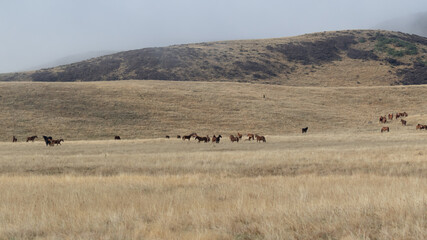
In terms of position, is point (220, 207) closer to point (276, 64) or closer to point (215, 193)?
point (215, 193)

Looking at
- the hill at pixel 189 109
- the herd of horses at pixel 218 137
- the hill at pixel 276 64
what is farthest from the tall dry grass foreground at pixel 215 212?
the hill at pixel 276 64

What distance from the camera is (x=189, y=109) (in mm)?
61438

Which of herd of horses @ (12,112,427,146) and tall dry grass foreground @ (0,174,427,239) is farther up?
tall dry grass foreground @ (0,174,427,239)

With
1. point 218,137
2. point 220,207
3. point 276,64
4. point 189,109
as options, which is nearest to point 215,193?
point 220,207

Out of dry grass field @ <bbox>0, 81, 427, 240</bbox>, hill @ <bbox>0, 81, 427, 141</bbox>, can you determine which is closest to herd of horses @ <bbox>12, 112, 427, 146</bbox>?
hill @ <bbox>0, 81, 427, 141</bbox>

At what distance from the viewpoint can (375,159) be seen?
1873 centimetres

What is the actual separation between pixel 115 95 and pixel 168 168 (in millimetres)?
52083

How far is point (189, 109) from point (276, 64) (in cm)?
6244

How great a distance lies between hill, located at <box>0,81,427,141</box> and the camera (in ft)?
162

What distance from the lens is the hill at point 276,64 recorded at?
106 meters

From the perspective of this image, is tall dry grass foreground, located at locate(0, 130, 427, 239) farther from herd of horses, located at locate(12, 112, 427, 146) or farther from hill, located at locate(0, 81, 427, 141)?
hill, located at locate(0, 81, 427, 141)

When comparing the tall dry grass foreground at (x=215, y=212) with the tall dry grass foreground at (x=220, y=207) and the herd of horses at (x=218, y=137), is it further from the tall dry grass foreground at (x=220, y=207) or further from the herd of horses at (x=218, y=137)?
the herd of horses at (x=218, y=137)

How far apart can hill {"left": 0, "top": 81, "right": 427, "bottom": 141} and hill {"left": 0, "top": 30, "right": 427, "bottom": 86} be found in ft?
80.5

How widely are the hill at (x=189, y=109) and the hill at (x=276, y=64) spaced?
80.5ft
